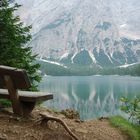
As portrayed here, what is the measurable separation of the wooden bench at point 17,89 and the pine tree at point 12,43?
194 inches

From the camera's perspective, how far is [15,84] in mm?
9305

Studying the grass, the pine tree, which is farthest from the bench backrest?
the pine tree

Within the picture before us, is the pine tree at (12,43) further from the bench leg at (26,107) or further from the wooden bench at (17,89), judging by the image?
the wooden bench at (17,89)

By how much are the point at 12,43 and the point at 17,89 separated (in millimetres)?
6428

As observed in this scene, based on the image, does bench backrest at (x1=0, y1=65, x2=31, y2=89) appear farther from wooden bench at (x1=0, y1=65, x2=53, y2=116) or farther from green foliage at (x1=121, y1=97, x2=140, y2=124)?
green foliage at (x1=121, y1=97, x2=140, y2=124)

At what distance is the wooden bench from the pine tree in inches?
194

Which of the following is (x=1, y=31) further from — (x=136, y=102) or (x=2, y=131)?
(x=2, y=131)

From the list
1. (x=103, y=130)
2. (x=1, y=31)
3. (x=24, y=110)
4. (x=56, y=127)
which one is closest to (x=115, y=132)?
(x=103, y=130)

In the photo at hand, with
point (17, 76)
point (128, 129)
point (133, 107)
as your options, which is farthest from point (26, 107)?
point (133, 107)

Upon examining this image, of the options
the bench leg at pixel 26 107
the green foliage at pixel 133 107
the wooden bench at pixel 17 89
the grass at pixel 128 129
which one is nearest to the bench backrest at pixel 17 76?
the wooden bench at pixel 17 89

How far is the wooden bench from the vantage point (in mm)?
8961

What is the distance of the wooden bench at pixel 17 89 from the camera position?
896 centimetres

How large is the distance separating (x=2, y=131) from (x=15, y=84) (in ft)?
3.82

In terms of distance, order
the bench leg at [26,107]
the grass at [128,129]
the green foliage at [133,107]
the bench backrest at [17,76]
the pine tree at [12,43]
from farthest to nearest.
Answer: the pine tree at [12,43] → the green foliage at [133,107] → the grass at [128,129] → the bench leg at [26,107] → the bench backrest at [17,76]
